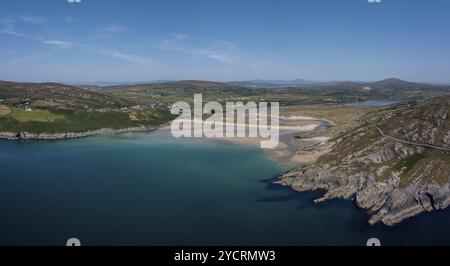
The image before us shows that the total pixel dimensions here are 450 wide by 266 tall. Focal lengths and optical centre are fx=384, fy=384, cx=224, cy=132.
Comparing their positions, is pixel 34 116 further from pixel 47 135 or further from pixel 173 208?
pixel 173 208

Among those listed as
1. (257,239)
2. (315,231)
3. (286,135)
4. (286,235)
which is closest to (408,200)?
(315,231)

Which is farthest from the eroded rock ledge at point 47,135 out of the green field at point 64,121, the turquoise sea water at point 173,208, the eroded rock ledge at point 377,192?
the eroded rock ledge at point 377,192

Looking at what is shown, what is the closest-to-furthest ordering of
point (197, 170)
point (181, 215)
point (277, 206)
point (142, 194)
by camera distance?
1. point (181, 215)
2. point (277, 206)
3. point (142, 194)
4. point (197, 170)

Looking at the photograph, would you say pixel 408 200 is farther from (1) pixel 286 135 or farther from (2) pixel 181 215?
(1) pixel 286 135

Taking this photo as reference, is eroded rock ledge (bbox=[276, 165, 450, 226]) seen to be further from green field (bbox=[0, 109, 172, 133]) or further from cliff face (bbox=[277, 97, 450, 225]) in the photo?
green field (bbox=[0, 109, 172, 133])

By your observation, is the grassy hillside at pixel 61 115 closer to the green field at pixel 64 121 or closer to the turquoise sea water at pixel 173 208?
the green field at pixel 64 121

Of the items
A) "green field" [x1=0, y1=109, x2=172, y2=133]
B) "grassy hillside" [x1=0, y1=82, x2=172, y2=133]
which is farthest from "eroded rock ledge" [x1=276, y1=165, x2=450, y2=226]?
"grassy hillside" [x1=0, y1=82, x2=172, y2=133]

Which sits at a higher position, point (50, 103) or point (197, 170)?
point (50, 103)
